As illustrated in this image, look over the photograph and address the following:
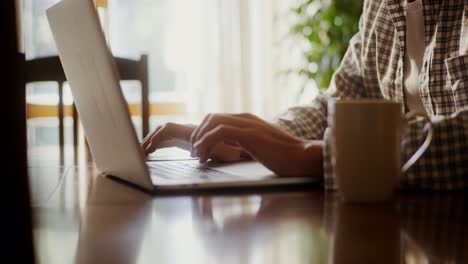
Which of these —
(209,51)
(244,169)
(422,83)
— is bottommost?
(244,169)

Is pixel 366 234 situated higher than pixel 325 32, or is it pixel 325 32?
pixel 325 32

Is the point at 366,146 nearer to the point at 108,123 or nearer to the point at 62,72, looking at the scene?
the point at 108,123

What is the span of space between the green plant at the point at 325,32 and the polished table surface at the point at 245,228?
2.63 meters

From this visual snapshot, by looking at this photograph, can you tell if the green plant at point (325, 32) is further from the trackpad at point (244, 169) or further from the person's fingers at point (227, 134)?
the person's fingers at point (227, 134)

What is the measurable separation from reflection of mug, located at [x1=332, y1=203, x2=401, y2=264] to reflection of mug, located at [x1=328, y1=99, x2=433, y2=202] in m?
0.02

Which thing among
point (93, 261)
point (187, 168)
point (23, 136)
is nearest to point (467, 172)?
point (187, 168)

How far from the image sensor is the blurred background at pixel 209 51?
135 inches

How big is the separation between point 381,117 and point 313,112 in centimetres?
70

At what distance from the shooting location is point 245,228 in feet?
1.82

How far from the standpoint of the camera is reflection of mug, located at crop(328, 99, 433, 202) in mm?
647

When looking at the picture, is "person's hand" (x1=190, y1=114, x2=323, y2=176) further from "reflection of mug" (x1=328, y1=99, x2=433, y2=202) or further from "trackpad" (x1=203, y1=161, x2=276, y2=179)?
"reflection of mug" (x1=328, y1=99, x2=433, y2=202)

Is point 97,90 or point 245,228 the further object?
point 97,90

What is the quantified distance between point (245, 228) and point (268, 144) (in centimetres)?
28

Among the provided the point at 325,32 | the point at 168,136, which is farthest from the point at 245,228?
the point at 325,32
